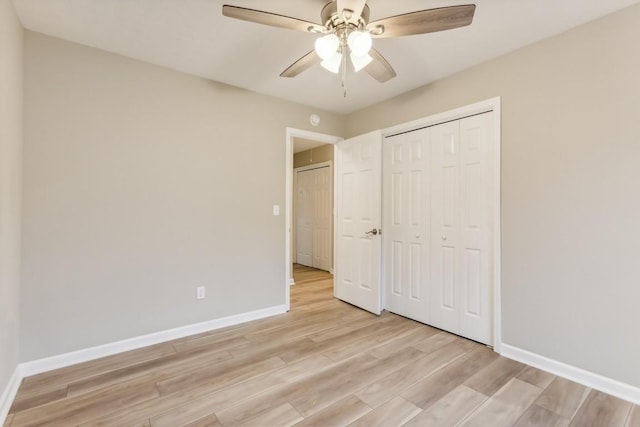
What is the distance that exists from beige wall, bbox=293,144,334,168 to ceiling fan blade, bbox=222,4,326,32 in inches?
150

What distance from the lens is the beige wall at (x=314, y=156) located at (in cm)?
564

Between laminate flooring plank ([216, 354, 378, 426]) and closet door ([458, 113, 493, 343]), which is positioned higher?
closet door ([458, 113, 493, 343])

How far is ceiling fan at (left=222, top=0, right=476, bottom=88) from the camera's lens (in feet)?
4.84

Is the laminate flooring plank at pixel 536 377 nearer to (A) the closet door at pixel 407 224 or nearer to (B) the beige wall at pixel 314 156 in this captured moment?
(A) the closet door at pixel 407 224

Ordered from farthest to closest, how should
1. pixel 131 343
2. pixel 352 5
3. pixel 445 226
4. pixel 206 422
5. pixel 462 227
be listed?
pixel 445 226
pixel 462 227
pixel 131 343
pixel 206 422
pixel 352 5

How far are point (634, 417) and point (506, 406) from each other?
67cm

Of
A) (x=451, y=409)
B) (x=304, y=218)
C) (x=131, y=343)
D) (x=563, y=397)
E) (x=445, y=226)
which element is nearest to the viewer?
(x=451, y=409)

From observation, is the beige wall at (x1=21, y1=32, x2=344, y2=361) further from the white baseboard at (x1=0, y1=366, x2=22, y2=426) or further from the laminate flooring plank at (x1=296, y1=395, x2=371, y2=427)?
the laminate flooring plank at (x1=296, y1=395, x2=371, y2=427)

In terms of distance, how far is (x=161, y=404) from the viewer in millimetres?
1765

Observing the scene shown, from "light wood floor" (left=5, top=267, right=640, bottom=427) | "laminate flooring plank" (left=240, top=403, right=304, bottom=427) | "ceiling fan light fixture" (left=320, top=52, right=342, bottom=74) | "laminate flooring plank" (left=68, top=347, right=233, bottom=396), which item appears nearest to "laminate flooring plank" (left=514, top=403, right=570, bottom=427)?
"light wood floor" (left=5, top=267, right=640, bottom=427)

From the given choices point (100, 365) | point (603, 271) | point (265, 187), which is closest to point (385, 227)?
point (265, 187)

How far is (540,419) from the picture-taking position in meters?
1.63

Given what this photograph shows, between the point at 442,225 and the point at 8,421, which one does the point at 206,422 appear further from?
the point at 442,225

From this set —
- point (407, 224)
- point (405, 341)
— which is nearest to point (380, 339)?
point (405, 341)
